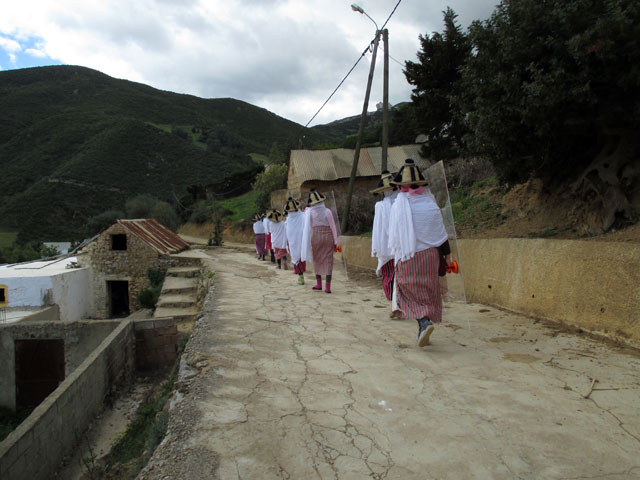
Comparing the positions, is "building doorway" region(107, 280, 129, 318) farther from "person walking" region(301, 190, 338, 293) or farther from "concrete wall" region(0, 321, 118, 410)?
"person walking" region(301, 190, 338, 293)

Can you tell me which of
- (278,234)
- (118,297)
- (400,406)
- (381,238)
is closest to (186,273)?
(278,234)

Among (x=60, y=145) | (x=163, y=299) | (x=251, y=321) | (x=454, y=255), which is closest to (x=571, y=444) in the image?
(x=454, y=255)

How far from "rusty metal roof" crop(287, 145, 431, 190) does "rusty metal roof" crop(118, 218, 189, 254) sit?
7.92 m

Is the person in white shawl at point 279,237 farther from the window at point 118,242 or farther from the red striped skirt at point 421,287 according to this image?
the red striped skirt at point 421,287

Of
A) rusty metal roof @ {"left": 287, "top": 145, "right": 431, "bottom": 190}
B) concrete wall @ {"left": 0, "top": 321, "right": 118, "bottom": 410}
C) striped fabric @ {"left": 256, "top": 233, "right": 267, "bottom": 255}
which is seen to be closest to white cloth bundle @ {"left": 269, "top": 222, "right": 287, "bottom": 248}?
striped fabric @ {"left": 256, "top": 233, "right": 267, "bottom": 255}

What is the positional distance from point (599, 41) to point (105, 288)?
63.2 ft

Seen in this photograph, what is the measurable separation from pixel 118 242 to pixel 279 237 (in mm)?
9282

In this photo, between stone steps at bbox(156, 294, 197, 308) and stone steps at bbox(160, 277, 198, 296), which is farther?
A: stone steps at bbox(160, 277, 198, 296)

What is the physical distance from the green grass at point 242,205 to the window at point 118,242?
1761cm

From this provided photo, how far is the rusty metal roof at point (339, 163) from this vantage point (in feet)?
80.9

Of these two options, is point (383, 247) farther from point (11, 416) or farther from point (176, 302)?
point (11, 416)

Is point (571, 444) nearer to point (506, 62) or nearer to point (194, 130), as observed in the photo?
point (506, 62)

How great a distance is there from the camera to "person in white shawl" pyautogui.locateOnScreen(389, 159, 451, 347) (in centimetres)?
433

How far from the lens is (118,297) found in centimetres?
1955
